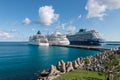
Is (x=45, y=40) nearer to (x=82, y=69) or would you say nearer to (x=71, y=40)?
(x=71, y=40)

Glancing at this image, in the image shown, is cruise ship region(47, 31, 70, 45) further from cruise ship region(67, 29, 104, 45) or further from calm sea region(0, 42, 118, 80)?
calm sea region(0, 42, 118, 80)

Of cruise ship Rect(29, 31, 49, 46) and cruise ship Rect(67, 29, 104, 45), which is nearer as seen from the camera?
cruise ship Rect(29, 31, 49, 46)

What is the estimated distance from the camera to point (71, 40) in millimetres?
192625

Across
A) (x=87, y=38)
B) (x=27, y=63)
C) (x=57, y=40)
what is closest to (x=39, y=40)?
(x=57, y=40)

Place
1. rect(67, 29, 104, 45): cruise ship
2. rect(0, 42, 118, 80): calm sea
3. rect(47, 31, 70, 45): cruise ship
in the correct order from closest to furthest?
rect(0, 42, 118, 80): calm sea
rect(67, 29, 104, 45): cruise ship
rect(47, 31, 70, 45): cruise ship

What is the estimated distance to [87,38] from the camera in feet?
556

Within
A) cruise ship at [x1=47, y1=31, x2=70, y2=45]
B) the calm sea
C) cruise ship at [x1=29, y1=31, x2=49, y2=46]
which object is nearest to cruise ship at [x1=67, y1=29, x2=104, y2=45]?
cruise ship at [x1=47, y1=31, x2=70, y2=45]

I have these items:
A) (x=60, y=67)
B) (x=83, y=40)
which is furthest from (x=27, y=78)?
(x=83, y=40)

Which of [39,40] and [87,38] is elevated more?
[87,38]

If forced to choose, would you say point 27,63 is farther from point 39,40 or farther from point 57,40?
point 57,40

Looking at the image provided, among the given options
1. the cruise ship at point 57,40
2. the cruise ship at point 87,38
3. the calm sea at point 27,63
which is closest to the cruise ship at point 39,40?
the cruise ship at point 57,40

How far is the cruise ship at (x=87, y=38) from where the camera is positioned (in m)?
162

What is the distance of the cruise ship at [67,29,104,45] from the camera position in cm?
16175

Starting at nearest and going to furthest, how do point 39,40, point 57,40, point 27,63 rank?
point 27,63, point 39,40, point 57,40
